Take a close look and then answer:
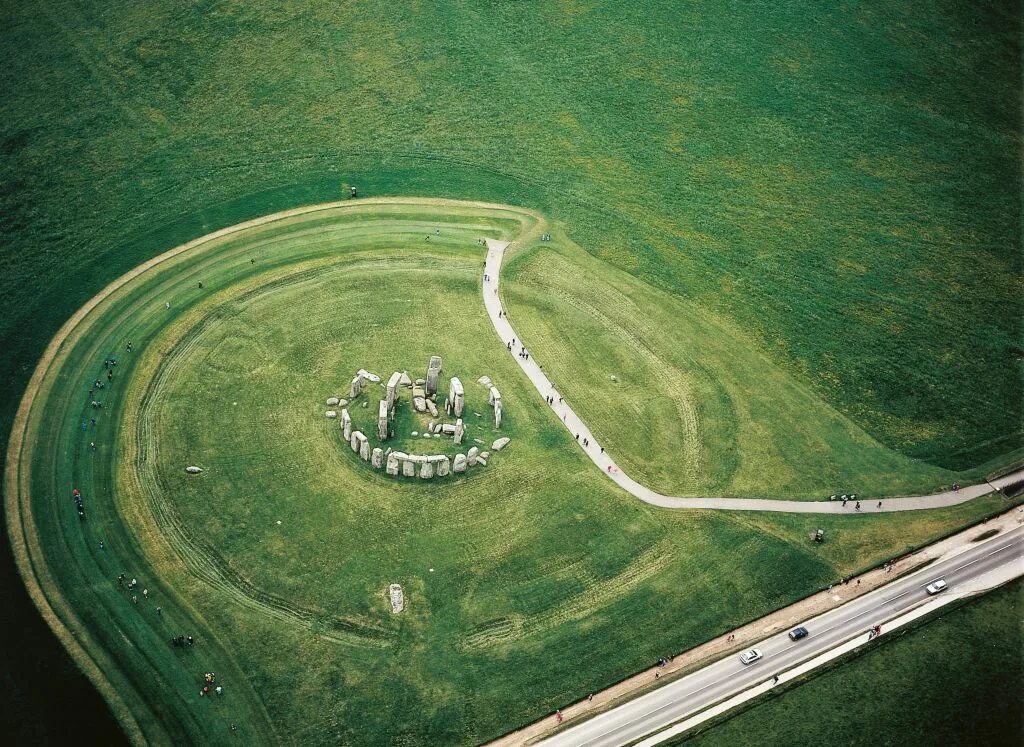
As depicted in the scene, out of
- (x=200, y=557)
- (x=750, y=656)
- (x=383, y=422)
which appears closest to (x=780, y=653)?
(x=750, y=656)

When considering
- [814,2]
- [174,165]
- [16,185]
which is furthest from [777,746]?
[814,2]

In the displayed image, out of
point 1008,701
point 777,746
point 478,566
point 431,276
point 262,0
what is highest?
point 262,0

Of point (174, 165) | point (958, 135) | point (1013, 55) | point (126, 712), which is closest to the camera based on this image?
point (126, 712)

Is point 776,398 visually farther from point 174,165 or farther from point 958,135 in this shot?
point 174,165

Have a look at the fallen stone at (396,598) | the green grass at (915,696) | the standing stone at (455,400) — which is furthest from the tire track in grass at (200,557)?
the green grass at (915,696)

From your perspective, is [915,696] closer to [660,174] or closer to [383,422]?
[383,422]

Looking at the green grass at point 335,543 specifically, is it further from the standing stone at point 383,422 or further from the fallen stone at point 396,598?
the standing stone at point 383,422

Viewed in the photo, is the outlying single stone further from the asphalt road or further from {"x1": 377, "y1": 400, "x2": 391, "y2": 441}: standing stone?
the asphalt road
